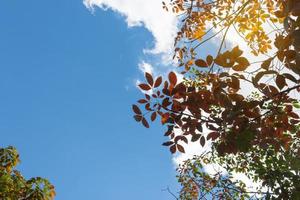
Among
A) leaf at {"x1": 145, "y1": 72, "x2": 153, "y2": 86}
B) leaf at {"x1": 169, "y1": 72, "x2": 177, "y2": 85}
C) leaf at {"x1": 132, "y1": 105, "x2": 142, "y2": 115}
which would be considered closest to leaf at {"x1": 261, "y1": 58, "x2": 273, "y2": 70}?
leaf at {"x1": 169, "y1": 72, "x2": 177, "y2": 85}

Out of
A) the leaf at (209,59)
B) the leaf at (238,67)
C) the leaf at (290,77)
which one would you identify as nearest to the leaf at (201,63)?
→ the leaf at (209,59)

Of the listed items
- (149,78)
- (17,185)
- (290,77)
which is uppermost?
(17,185)

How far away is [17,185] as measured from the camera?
28.0ft

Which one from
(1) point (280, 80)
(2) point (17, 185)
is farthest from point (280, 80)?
(2) point (17, 185)

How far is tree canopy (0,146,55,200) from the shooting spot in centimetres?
818

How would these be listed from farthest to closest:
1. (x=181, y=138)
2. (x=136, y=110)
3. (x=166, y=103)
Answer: (x=181, y=138)
(x=136, y=110)
(x=166, y=103)

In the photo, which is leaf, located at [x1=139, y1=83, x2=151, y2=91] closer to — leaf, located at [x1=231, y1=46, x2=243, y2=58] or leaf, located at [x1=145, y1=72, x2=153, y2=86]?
leaf, located at [x1=145, y1=72, x2=153, y2=86]

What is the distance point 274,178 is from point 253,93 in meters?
3.68

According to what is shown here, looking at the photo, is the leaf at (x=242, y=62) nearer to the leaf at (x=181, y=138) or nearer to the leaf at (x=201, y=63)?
the leaf at (x=201, y=63)

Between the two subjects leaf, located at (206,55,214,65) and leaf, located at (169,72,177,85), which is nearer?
leaf, located at (206,55,214,65)

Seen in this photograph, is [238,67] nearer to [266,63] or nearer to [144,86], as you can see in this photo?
[266,63]

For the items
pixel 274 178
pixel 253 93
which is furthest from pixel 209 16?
pixel 253 93

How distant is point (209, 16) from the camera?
627 cm

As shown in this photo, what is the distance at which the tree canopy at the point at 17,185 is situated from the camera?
8.18m
